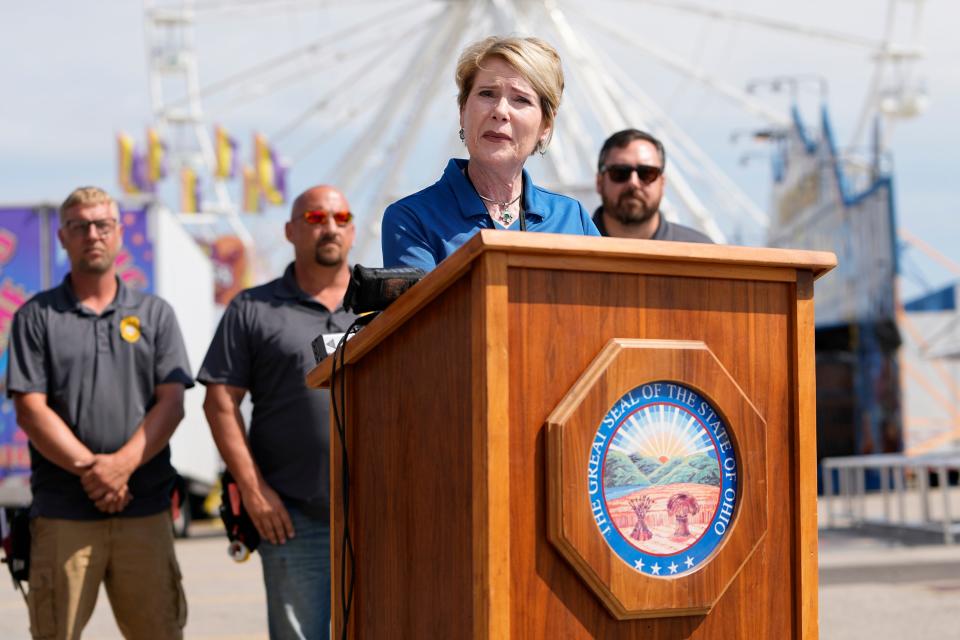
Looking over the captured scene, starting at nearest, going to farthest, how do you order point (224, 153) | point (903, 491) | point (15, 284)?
point (15, 284), point (903, 491), point (224, 153)

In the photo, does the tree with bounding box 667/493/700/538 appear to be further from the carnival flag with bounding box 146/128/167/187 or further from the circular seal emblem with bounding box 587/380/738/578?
the carnival flag with bounding box 146/128/167/187

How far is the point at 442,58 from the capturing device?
77.3 ft

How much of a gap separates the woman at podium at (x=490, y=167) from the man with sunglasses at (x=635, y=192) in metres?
2.07

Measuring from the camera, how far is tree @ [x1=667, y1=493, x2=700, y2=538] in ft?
6.45

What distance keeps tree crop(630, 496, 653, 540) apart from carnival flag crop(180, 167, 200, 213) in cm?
3063

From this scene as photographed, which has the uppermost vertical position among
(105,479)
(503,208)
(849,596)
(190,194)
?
(190,194)

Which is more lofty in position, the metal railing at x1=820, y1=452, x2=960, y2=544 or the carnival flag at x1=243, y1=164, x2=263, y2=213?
the carnival flag at x1=243, y1=164, x2=263, y2=213

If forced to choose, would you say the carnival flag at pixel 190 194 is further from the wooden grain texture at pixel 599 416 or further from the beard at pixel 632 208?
the wooden grain texture at pixel 599 416

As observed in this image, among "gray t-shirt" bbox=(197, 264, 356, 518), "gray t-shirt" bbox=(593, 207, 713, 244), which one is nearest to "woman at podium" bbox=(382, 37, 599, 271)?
"gray t-shirt" bbox=(197, 264, 356, 518)

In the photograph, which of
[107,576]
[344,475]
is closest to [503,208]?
[344,475]

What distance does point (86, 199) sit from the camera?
14.8ft

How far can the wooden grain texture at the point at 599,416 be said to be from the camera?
190cm

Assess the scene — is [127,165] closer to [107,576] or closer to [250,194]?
[250,194]

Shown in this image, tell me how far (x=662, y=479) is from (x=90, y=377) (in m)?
2.89
